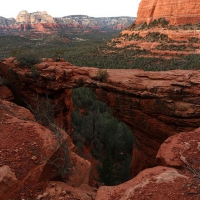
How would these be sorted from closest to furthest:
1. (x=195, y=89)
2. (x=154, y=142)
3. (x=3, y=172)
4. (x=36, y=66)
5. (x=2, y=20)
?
1. (x=3, y=172)
2. (x=195, y=89)
3. (x=154, y=142)
4. (x=36, y=66)
5. (x=2, y=20)

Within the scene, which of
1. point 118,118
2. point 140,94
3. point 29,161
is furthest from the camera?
point 118,118

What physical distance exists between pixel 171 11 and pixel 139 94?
155 ft

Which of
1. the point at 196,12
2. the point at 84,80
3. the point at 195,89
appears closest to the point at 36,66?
the point at 84,80

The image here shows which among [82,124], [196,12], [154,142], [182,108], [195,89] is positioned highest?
[196,12]

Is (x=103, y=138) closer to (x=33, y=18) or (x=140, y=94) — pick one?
(x=140, y=94)

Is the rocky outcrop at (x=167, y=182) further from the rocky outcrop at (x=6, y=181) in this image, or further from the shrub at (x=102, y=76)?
the shrub at (x=102, y=76)

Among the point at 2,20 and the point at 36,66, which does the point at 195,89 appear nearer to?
the point at 36,66

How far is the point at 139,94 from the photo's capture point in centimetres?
998

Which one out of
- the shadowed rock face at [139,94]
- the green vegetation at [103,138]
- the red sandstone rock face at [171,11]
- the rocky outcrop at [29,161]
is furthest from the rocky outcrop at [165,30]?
the rocky outcrop at [29,161]

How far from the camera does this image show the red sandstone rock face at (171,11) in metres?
46.3

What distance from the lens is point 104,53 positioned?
1818 inches

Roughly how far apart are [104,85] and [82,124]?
8.56m

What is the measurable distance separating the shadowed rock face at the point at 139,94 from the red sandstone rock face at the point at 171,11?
4195 centimetres

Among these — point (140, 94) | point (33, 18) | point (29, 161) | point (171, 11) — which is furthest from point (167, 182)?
point (33, 18)
